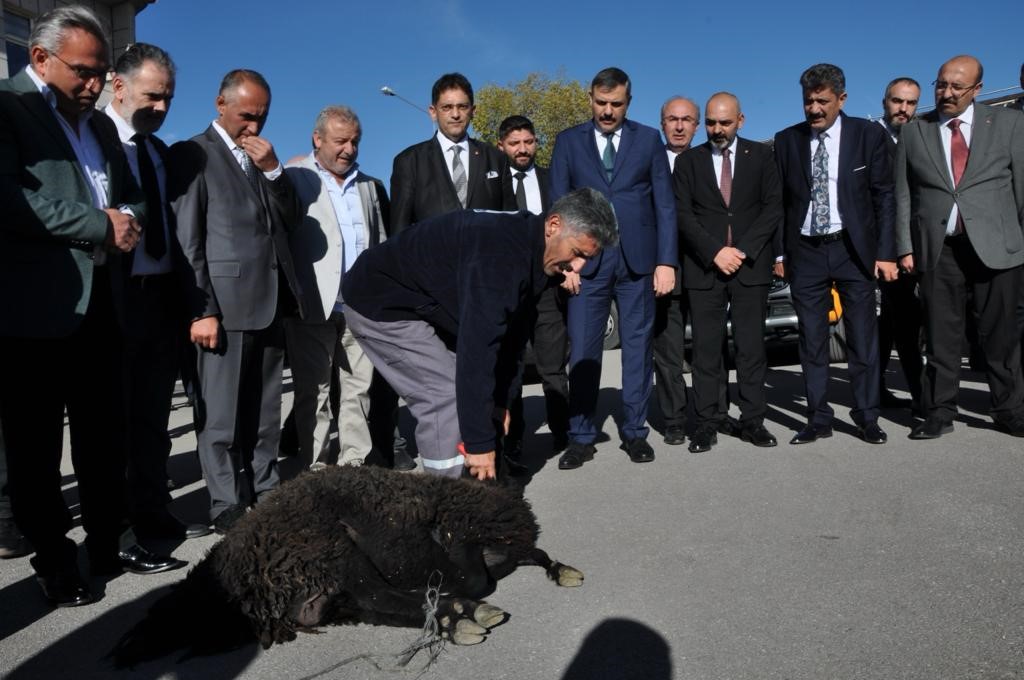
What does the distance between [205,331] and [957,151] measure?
5058 millimetres

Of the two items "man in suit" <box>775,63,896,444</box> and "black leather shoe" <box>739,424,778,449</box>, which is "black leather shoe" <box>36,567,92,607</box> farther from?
"man in suit" <box>775,63,896,444</box>

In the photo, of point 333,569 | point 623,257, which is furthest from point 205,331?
point 623,257

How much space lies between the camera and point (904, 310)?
22.0 feet

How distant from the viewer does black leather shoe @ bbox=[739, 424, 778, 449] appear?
587 cm

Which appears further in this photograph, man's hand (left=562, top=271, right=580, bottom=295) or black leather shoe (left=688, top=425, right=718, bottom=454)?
black leather shoe (left=688, top=425, right=718, bottom=454)

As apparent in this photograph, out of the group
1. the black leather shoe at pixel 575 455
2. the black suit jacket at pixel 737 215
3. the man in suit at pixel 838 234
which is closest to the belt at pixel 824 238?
the man in suit at pixel 838 234

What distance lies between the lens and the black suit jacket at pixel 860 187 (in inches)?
231

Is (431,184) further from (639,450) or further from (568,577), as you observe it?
(568,577)

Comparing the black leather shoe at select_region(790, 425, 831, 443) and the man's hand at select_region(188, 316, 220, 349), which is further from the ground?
the man's hand at select_region(188, 316, 220, 349)

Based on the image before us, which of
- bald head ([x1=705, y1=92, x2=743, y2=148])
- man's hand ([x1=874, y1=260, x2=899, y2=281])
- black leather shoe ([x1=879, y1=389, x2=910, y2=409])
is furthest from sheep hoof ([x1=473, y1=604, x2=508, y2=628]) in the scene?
black leather shoe ([x1=879, y1=389, x2=910, y2=409])

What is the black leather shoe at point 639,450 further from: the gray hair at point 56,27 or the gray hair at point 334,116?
the gray hair at point 56,27

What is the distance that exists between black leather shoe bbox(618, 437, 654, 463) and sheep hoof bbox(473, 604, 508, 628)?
2.74m

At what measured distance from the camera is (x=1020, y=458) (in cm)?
511

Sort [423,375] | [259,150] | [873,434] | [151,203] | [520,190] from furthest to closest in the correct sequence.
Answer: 1. [520,190]
2. [873,434]
3. [259,150]
4. [151,203]
5. [423,375]
